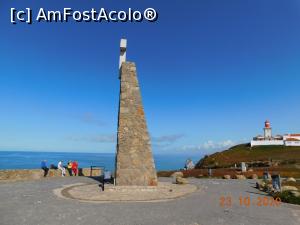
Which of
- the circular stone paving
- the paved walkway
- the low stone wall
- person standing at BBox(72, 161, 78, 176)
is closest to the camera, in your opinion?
the paved walkway

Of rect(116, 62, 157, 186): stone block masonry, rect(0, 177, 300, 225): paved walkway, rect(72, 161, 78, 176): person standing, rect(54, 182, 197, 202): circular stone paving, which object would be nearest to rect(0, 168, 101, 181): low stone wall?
rect(72, 161, 78, 176): person standing

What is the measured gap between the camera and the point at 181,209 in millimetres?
14570

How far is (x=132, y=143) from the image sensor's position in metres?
21.5

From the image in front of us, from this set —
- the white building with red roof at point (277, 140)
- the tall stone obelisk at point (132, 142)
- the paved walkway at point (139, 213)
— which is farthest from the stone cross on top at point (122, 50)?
the white building with red roof at point (277, 140)

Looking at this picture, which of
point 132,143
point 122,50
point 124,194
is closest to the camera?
point 124,194

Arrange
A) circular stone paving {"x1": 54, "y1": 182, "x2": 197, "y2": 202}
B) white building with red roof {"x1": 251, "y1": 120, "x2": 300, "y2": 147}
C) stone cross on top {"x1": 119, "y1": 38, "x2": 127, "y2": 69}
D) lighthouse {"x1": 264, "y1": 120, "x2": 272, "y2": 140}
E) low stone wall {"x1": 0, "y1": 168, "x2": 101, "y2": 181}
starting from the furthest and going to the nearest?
lighthouse {"x1": 264, "y1": 120, "x2": 272, "y2": 140}, white building with red roof {"x1": 251, "y1": 120, "x2": 300, "y2": 147}, low stone wall {"x1": 0, "y1": 168, "x2": 101, "y2": 181}, stone cross on top {"x1": 119, "y1": 38, "x2": 127, "y2": 69}, circular stone paving {"x1": 54, "y1": 182, "x2": 197, "y2": 202}

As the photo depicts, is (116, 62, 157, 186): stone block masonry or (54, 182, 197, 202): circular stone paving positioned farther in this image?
(116, 62, 157, 186): stone block masonry

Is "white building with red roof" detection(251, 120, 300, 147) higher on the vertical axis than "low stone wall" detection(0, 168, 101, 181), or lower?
higher

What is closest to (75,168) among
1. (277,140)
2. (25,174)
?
(25,174)

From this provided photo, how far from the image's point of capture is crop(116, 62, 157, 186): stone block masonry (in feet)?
68.7

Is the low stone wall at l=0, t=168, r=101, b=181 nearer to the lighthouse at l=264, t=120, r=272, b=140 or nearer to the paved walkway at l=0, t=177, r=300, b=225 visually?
the paved walkway at l=0, t=177, r=300, b=225

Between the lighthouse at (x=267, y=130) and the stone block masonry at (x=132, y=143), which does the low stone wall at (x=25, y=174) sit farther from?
the lighthouse at (x=267, y=130)

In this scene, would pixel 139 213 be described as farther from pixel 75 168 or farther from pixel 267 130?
pixel 267 130

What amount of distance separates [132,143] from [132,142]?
8cm
